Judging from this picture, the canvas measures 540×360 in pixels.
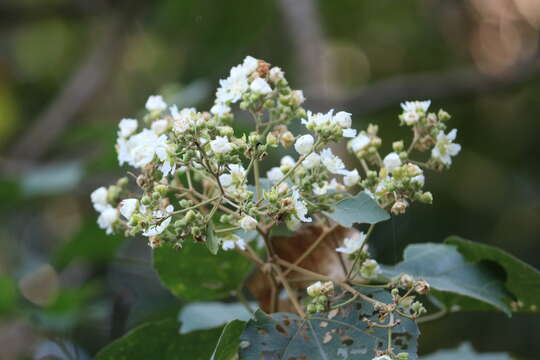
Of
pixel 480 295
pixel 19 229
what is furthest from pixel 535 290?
pixel 19 229

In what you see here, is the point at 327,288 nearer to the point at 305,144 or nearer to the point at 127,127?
the point at 305,144

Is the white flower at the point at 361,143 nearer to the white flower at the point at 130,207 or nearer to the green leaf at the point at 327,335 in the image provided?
the green leaf at the point at 327,335

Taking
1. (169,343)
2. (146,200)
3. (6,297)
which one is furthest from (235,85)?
(6,297)

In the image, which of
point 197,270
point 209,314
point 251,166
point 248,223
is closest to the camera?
point 248,223

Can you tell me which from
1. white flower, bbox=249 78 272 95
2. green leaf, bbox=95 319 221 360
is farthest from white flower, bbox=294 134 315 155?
green leaf, bbox=95 319 221 360

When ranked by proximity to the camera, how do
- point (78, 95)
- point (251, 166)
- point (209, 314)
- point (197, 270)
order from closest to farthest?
point (251, 166) < point (197, 270) < point (209, 314) < point (78, 95)

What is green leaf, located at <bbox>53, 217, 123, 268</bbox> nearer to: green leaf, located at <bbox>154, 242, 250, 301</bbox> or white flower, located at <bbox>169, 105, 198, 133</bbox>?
green leaf, located at <bbox>154, 242, 250, 301</bbox>

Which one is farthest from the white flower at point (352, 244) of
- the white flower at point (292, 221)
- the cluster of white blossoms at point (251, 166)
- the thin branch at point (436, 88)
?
the thin branch at point (436, 88)
